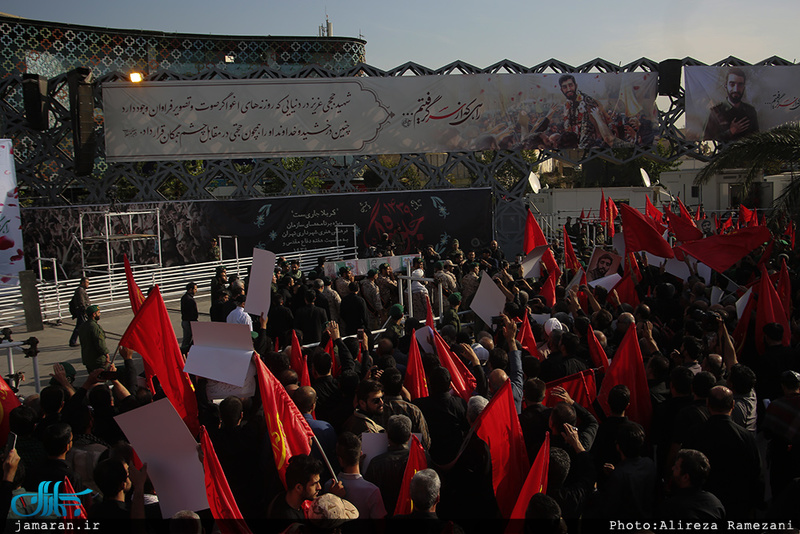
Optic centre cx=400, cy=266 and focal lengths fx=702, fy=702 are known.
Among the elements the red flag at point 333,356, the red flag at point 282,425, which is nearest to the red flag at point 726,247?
the red flag at point 333,356

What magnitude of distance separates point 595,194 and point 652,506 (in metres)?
22.1

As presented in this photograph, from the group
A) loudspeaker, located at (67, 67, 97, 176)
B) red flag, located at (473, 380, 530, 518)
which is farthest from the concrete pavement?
red flag, located at (473, 380, 530, 518)

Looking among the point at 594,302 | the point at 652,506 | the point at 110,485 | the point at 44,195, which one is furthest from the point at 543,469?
the point at 44,195

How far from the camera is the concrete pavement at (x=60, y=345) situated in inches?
372

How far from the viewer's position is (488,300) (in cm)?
786

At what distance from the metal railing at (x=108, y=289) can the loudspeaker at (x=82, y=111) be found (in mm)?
3389

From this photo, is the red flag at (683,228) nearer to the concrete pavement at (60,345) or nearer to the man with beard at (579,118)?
the concrete pavement at (60,345)

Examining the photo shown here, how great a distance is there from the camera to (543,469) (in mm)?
3531

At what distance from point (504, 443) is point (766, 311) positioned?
3538mm

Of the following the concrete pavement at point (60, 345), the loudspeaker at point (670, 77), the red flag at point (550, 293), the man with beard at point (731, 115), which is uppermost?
the loudspeaker at point (670, 77)

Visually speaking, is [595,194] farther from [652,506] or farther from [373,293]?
[652,506]

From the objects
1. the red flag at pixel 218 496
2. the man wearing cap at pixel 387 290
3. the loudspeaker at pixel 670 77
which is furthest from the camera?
the loudspeaker at pixel 670 77

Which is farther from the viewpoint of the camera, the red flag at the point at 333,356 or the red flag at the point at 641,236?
the red flag at the point at 641,236

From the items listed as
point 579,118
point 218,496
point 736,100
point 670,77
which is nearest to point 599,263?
point 218,496
